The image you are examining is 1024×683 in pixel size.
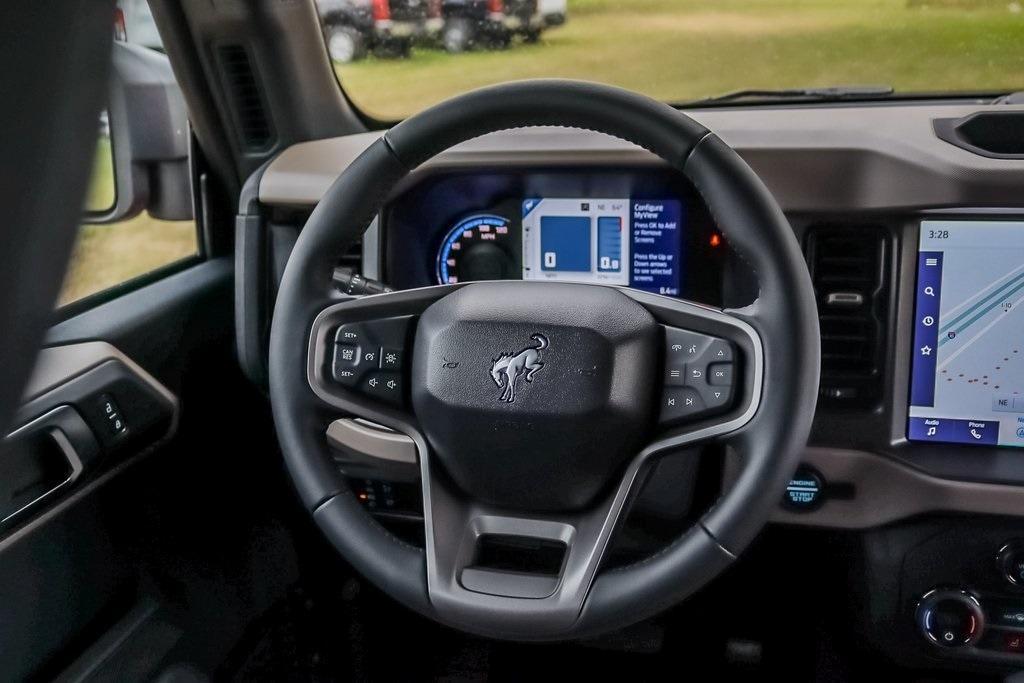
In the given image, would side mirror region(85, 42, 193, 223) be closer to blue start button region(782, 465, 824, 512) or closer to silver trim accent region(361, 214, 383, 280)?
silver trim accent region(361, 214, 383, 280)

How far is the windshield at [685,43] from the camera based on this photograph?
5.47ft

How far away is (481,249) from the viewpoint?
164 cm

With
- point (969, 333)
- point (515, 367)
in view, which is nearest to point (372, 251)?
point (515, 367)

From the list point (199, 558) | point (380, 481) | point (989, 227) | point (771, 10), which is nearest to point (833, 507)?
point (989, 227)

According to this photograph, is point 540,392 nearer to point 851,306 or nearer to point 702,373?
point 702,373

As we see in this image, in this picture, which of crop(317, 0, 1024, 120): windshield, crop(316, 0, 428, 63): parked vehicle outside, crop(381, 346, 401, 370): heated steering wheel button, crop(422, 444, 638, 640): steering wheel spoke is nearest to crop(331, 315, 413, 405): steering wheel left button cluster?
crop(381, 346, 401, 370): heated steering wheel button

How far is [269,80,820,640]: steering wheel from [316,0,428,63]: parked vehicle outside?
822 mm

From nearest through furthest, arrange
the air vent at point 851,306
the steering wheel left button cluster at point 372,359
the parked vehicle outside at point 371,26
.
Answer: the steering wheel left button cluster at point 372,359
the air vent at point 851,306
the parked vehicle outside at point 371,26

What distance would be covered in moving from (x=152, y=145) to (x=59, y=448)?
0.65m

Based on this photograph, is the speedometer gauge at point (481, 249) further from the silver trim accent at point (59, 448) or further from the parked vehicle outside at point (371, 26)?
the silver trim accent at point (59, 448)

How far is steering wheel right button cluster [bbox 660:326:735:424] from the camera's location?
1.07 meters

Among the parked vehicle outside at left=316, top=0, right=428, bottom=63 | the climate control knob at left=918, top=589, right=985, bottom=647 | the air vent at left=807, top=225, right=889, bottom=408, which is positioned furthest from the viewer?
the parked vehicle outside at left=316, top=0, right=428, bottom=63

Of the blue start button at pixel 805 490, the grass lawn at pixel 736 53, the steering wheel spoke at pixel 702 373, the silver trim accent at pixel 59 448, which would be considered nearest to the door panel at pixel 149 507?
the silver trim accent at pixel 59 448

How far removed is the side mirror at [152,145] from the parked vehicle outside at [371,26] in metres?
0.31
